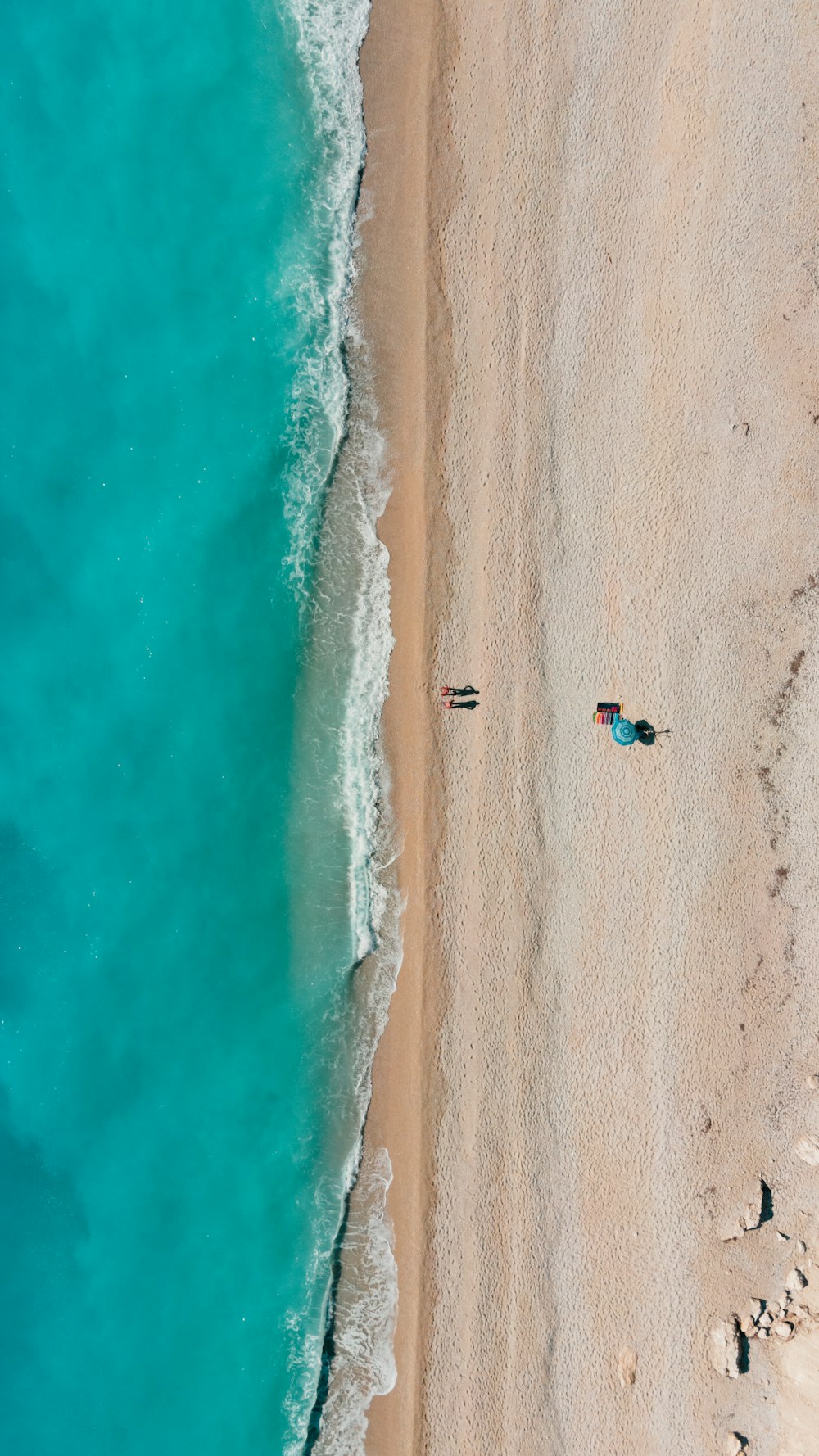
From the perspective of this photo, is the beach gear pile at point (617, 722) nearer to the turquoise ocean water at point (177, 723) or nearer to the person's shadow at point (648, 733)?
the person's shadow at point (648, 733)

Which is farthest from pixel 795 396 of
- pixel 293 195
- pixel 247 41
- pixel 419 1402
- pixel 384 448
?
pixel 419 1402

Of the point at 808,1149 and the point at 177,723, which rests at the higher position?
the point at 177,723

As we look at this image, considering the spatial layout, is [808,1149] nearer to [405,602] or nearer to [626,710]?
[626,710]

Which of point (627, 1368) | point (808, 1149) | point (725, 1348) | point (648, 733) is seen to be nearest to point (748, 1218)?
point (808, 1149)

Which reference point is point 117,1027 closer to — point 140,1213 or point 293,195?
point 140,1213

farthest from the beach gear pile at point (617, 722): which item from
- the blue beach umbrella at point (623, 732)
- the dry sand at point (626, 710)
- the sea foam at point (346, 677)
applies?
the sea foam at point (346, 677)
